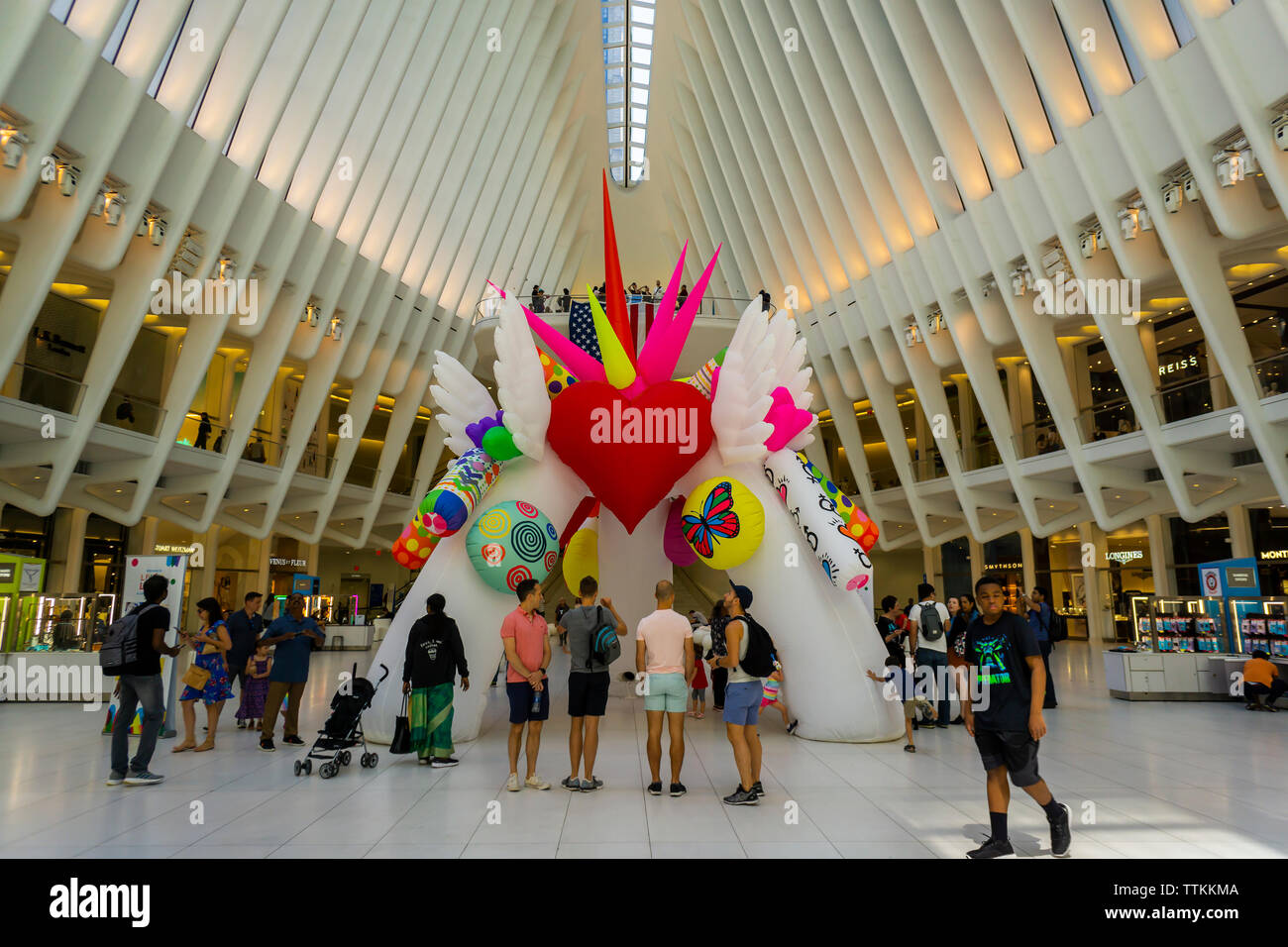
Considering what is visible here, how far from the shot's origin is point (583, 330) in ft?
38.0

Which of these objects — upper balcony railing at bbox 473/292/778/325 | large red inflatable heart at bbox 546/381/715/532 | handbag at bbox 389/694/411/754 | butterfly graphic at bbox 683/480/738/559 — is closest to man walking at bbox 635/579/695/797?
handbag at bbox 389/694/411/754

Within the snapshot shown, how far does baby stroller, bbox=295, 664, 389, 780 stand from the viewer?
6.27 metres

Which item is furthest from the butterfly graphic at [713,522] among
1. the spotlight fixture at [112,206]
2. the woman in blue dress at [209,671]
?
the spotlight fixture at [112,206]

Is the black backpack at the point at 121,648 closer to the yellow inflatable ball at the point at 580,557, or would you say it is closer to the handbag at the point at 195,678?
the handbag at the point at 195,678

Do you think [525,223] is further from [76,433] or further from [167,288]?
[76,433]

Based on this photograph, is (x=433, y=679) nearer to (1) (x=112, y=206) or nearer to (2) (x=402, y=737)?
(2) (x=402, y=737)

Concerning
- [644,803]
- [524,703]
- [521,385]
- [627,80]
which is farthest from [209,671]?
[627,80]

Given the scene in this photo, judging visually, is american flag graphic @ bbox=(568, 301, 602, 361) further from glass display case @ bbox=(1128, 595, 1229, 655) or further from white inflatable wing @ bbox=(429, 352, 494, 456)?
glass display case @ bbox=(1128, 595, 1229, 655)

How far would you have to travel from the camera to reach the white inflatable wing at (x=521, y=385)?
8.38m

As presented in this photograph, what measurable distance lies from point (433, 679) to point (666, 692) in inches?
82.7

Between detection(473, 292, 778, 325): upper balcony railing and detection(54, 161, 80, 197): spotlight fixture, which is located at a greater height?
detection(473, 292, 778, 325): upper balcony railing

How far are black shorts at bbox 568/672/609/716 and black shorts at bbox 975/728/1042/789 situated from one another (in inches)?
105
